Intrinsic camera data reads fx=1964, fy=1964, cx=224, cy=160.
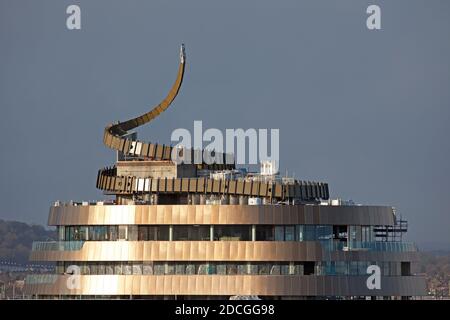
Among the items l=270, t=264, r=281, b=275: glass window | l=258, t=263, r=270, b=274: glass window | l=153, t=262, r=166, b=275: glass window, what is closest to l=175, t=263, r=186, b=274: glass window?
l=153, t=262, r=166, b=275: glass window

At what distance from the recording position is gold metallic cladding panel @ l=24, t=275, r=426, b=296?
506 ft

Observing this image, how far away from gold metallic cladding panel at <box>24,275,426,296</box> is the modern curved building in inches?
3.1

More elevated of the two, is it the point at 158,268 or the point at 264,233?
the point at 264,233

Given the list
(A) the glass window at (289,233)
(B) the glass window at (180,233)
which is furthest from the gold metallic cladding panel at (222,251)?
(B) the glass window at (180,233)

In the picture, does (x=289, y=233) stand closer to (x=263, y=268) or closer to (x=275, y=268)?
(x=275, y=268)

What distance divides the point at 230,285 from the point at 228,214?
18.6 feet

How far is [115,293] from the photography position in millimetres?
157250

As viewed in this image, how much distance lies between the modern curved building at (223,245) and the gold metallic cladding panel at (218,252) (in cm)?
8

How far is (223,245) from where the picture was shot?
509 feet

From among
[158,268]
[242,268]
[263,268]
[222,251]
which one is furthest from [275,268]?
[158,268]

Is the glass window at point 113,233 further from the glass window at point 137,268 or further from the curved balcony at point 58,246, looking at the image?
the glass window at point 137,268

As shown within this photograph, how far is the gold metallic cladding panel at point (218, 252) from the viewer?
6102 inches

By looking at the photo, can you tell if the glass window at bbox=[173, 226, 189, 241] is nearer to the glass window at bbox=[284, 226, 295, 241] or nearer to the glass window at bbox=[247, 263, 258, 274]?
the glass window at bbox=[247, 263, 258, 274]
